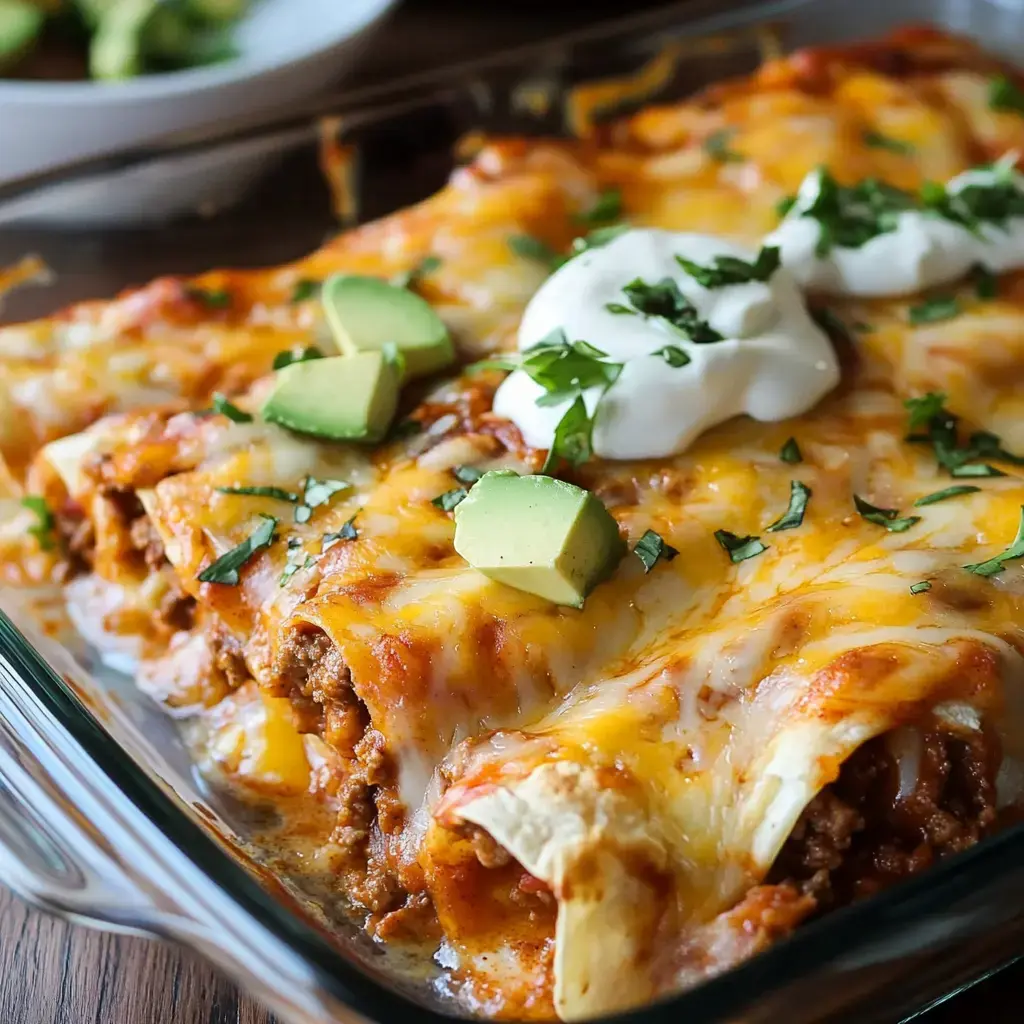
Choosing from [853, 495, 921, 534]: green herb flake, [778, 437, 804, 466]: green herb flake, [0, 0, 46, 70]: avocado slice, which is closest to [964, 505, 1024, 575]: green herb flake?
[853, 495, 921, 534]: green herb flake

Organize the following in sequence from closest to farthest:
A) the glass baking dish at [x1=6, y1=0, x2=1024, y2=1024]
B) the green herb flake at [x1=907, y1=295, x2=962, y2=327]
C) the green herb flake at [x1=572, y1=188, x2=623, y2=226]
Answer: the glass baking dish at [x1=6, y1=0, x2=1024, y2=1024], the green herb flake at [x1=907, y1=295, x2=962, y2=327], the green herb flake at [x1=572, y1=188, x2=623, y2=226]

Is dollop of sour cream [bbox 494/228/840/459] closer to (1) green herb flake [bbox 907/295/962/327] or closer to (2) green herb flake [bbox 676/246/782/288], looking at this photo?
(2) green herb flake [bbox 676/246/782/288]

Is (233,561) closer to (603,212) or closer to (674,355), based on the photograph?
(674,355)

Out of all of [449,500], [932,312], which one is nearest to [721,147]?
[932,312]

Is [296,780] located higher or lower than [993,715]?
lower

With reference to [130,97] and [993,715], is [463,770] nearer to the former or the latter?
[993,715]

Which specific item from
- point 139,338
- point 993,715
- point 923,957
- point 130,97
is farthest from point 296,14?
point 923,957

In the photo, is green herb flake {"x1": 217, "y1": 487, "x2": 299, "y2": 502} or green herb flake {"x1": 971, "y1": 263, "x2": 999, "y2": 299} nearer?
green herb flake {"x1": 217, "y1": 487, "x2": 299, "y2": 502}
